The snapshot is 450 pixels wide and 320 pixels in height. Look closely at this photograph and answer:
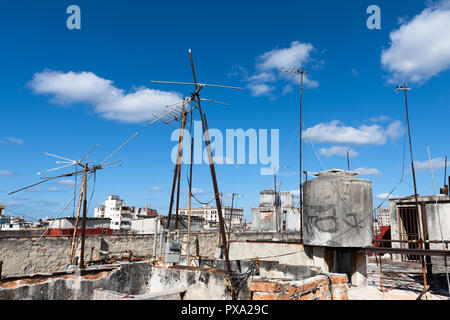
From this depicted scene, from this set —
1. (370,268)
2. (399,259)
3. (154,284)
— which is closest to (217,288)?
(154,284)

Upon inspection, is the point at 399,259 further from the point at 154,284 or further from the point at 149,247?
the point at 154,284

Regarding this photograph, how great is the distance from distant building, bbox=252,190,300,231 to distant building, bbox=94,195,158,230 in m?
41.1

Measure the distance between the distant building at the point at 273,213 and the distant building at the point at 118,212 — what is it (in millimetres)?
41137

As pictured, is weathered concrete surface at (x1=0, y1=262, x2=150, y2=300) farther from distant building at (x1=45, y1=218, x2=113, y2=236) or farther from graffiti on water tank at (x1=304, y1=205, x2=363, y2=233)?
distant building at (x1=45, y1=218, x2=113, y2=236)

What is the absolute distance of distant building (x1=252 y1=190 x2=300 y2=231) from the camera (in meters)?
54.7

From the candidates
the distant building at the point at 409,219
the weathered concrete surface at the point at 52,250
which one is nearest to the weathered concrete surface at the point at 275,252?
the weathered concrete surface at the point at 52,250

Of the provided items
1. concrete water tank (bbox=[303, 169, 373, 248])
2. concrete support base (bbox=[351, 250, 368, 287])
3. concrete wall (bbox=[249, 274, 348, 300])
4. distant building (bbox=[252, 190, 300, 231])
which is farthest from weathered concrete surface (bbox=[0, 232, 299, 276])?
distant building (bbox=[252, 190, 300, 231])

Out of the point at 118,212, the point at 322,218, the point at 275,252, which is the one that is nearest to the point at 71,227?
the point at 275,252

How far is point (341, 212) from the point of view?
19.1 meters

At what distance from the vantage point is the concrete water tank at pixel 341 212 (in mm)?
18969

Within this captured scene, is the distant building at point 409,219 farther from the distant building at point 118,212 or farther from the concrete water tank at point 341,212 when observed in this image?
the distant building at point 118,212
